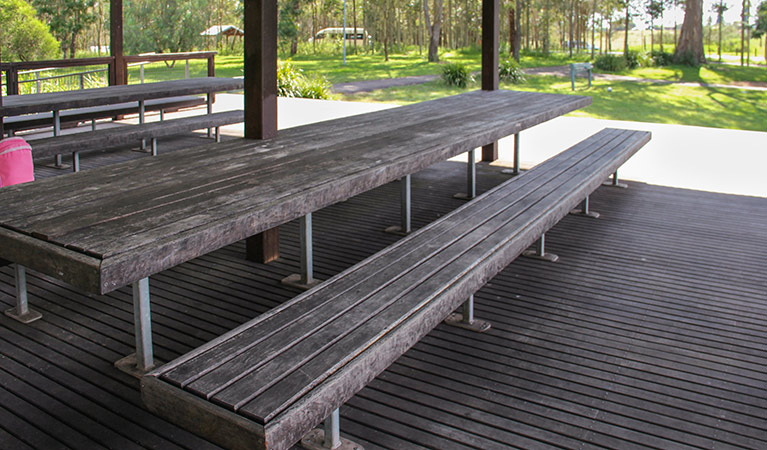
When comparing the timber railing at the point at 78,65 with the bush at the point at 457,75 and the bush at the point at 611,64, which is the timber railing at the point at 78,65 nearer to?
the bush at the point at 457,75

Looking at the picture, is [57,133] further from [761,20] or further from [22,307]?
[761,20]

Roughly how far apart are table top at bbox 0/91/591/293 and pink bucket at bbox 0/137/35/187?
0.82 m

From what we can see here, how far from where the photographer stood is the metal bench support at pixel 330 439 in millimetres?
2361

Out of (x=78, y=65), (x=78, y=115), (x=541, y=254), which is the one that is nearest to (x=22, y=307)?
(x=541, y=254)

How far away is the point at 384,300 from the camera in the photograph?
8.09 feet

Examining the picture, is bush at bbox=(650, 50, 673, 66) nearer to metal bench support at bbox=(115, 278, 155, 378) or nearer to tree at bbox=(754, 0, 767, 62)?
tree at bbox=(754, 0, 767, 62)

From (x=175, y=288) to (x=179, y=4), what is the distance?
31.7 metres

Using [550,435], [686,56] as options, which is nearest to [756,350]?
[550,435]

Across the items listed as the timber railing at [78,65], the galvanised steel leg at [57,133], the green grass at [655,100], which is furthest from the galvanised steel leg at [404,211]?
the green grass at [655,100]

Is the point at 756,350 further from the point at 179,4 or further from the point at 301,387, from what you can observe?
the point at 179,4

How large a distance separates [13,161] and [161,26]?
30573mm

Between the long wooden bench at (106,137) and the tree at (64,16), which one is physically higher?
the tree at (64,16)

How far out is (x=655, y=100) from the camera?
16.0 metres

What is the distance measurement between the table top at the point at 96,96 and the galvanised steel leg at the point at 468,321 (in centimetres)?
358
